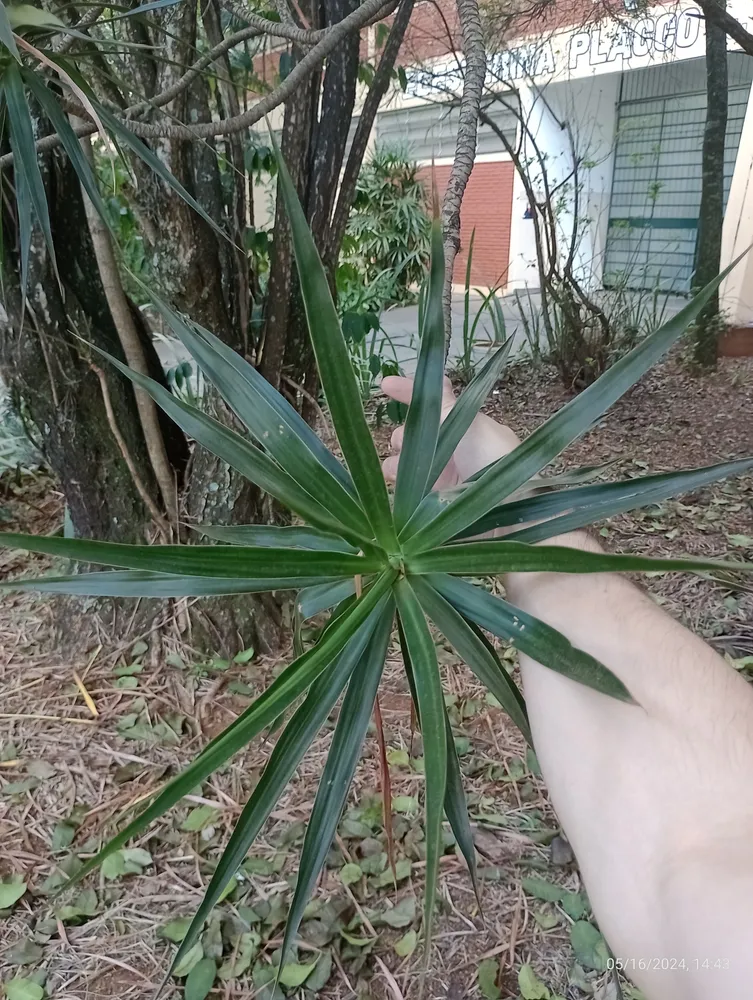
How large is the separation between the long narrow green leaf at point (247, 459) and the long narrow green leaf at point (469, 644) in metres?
0.08

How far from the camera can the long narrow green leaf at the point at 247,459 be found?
0.58 metres

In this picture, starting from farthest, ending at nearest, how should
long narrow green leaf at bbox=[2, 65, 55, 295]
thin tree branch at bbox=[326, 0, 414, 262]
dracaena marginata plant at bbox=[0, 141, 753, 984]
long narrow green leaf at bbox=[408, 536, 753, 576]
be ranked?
thin tree branch at bbox=[326, 0, 414, 262]
long narrow green leaf at bbox=[2, 65, 55, 295]
dracaena marginata plant at bbox=[0, 141, 753, 984]
long narrow green leaf at bbox=[408, 536, 753, 576]

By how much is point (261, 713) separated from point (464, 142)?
1.99 ft

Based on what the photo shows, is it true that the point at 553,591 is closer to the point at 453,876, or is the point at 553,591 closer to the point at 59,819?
the point at 453,876

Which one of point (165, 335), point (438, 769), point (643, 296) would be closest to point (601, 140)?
point (643, 296)

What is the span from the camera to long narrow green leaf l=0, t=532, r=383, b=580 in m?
0.44

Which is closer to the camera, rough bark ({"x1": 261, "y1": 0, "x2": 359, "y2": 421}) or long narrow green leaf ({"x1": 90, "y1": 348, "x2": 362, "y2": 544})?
long narrow green leaf ({"x1": 90, "y1": 348, "x2": 362, "y2": 544})

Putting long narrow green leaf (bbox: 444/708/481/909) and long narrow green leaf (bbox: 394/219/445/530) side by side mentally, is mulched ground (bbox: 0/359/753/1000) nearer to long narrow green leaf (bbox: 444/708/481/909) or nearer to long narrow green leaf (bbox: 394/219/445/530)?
long narrow green leaf (bbox: 394/219/445/530)

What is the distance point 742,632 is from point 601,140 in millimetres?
3535

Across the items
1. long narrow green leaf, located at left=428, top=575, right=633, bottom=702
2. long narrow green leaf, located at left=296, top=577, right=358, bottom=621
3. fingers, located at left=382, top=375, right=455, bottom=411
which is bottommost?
long narrow green leaf, located at left=296, top=577, right=358, bottom=621

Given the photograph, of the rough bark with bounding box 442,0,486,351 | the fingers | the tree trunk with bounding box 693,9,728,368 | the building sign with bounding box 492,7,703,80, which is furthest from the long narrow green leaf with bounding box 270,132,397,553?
the building sign with bounding box 492,7,703,80

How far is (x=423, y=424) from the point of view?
0.60m

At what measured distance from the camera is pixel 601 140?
401cm

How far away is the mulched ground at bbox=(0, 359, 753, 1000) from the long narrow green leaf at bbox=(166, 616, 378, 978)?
0.41 m
